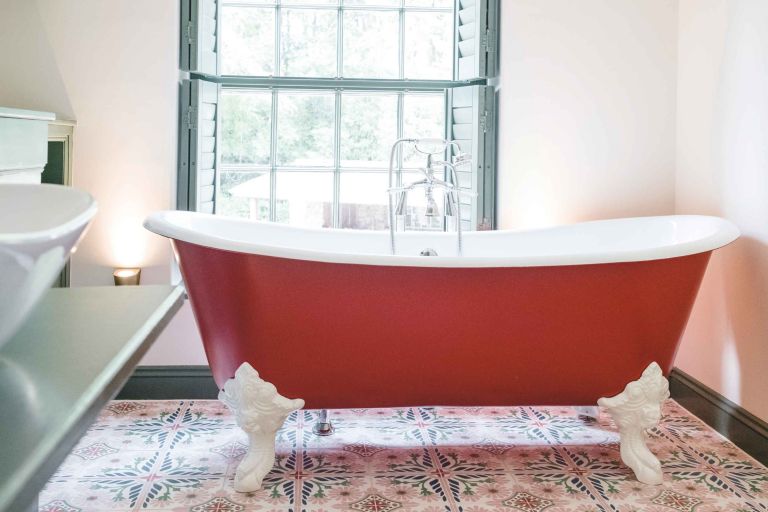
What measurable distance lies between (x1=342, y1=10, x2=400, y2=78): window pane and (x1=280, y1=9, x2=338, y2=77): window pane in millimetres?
66

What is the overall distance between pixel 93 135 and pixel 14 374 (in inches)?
103

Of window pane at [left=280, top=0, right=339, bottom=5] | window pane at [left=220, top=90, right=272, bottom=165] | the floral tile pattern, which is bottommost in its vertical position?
the floral tile pattern

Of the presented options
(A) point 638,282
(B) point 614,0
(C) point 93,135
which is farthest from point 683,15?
(C) point 93,135

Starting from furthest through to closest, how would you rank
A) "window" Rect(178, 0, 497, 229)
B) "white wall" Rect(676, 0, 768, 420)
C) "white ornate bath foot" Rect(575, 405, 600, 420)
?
"window" Rect(178, 0, 497, 229)
"white ornate bath foot" Rect(575, 405, 600, 420)
"white wall" Rect(676, 0, 768, 420)

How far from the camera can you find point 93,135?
2.93 metres

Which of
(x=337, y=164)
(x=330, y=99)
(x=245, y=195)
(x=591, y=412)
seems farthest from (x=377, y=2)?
(x=591, y=412)

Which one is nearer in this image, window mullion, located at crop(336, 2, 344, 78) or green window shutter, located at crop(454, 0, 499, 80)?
green window shutter, located at crop(454, 0, 499, 80)

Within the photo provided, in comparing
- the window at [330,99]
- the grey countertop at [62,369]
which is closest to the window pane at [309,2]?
the window at [330,99]

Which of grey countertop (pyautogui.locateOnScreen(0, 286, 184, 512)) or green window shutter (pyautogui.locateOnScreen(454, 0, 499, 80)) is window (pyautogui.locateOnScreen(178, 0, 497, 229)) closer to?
green window shutter (pyautogui.locateOnScreen(454, 0, 499, 80))

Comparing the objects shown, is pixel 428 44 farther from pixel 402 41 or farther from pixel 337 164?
pixel 337 164

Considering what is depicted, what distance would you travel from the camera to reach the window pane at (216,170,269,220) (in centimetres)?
328

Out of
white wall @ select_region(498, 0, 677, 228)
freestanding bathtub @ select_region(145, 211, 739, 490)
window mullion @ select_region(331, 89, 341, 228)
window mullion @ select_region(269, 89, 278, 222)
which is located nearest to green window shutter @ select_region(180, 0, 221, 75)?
window mullion @ select_region(269, 89, 278, 222)

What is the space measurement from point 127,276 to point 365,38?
1.52 meters

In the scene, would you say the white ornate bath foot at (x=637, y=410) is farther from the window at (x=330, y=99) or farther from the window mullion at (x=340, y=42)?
the window mullion at (x=340, y=42)
